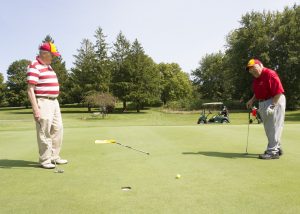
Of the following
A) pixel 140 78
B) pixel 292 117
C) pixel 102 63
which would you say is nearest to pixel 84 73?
pixel 102 63

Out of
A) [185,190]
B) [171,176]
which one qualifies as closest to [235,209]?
[185,190]

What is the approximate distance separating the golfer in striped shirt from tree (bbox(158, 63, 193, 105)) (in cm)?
8130

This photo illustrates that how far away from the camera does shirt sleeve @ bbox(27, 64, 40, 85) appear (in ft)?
20.1

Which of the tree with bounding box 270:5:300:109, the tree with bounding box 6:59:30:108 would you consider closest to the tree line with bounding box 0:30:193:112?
the tree with bounding box 6:59:30:108

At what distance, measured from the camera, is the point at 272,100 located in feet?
23.0

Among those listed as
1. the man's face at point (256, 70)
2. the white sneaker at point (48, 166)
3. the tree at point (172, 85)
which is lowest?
the white sneaker at point (48, 166)

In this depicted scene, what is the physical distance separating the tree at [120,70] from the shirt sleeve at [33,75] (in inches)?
2343

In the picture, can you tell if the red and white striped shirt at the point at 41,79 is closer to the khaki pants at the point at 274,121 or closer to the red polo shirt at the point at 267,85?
the red polo shirt at the point at 267,85

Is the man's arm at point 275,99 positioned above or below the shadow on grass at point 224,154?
above

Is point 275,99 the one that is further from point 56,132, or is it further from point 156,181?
point 56,132

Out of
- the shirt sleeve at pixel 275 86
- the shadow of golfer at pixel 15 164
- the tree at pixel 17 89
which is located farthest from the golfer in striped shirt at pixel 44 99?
the tree at pixel 17 89

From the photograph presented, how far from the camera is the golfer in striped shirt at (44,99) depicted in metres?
6.16

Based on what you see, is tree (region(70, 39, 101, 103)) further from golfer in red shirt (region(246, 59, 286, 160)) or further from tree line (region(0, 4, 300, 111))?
golfer in red shirt (region(246, 59, 286, 160))

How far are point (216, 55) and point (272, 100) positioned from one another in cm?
9952
